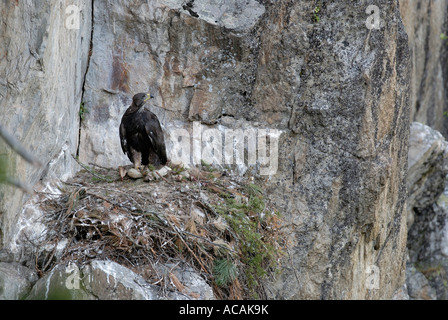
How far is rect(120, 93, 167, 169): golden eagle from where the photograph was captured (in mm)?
6703

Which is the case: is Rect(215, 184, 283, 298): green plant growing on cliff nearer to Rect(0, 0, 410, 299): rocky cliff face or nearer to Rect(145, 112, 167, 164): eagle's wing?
Rect(0, 0, 410, 299): rocky cliff face

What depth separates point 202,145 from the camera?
24.1 feet

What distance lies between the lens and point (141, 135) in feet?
22.2

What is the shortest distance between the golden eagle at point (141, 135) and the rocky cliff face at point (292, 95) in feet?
1.62

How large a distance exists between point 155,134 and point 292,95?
61.5 inches

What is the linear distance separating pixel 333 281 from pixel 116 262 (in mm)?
2728

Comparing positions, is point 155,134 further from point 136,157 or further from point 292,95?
point 292,95

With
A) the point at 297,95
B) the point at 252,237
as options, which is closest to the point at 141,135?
the point at 252,237

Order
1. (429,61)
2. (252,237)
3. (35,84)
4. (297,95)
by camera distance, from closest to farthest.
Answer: (35,84), (252,237), (297,95), (429,61)

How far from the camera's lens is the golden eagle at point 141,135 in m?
6.70

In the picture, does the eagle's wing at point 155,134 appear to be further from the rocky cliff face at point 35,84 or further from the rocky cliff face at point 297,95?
the rocky cliff face at point 35,84

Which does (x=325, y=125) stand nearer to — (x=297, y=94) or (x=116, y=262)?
(x=297, y=94)

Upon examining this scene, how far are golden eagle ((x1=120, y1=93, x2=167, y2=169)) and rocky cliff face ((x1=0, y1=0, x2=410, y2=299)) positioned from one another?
1.62ft

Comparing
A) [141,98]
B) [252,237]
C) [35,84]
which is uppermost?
[35,84]
